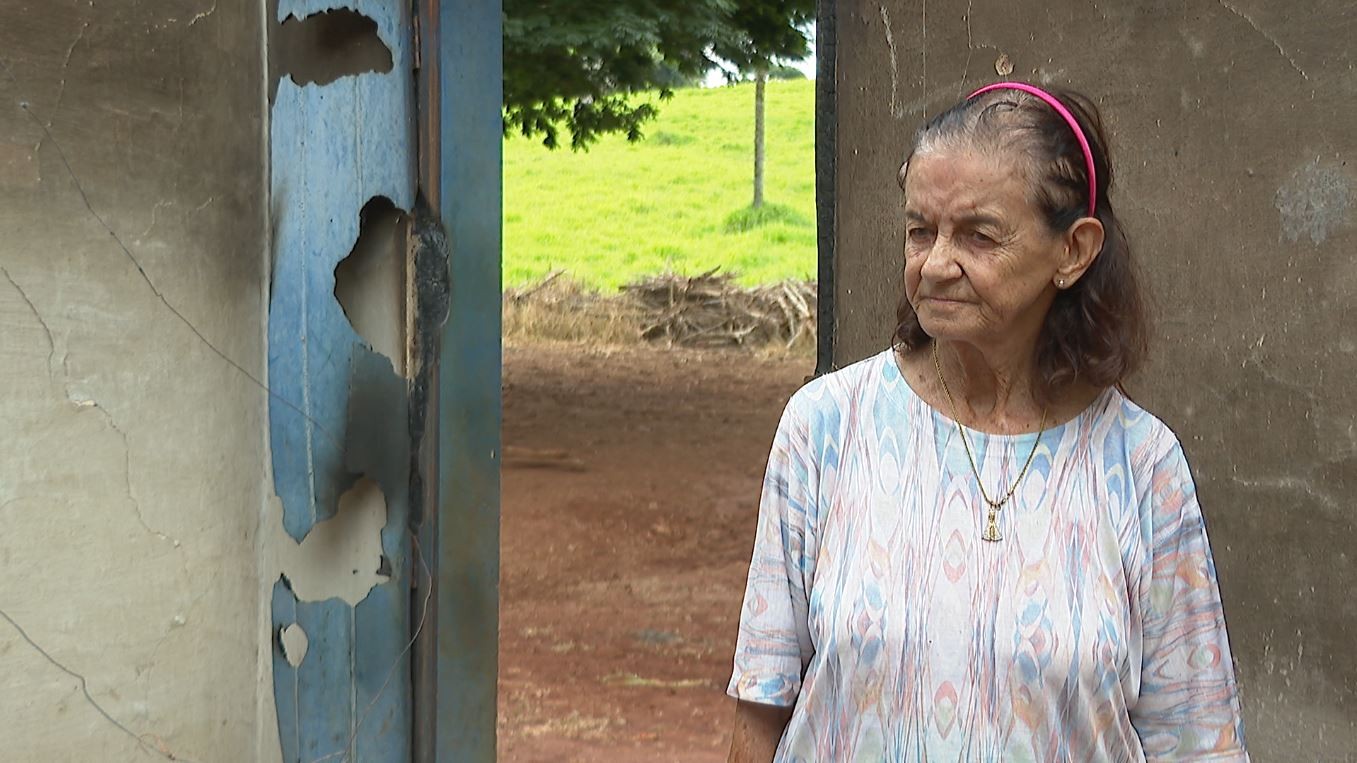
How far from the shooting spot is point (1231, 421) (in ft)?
10.5

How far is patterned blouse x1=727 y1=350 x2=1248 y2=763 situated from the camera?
1800 millimetres

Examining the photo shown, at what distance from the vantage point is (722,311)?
1762 cm

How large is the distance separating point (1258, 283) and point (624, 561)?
17.2ft

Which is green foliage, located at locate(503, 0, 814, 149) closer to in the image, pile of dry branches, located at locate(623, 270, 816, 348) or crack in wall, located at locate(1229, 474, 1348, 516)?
crack in wall, located at locate(1229, 474, 1348, 516)

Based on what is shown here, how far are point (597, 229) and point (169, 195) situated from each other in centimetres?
2741

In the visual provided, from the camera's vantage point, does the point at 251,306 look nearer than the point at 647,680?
Yes

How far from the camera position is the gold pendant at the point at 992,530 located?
1.85 meters

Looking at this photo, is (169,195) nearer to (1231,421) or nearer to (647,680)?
(1231,421)

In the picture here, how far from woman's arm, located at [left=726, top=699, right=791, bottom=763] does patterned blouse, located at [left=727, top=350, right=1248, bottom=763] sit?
0.11 ft

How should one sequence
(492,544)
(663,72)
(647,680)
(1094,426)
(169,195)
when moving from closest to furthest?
(1094,426) < (169,195) < (492,544) < (647,680) < (663,72)

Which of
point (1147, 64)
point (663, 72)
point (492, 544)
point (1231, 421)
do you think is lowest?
point (492, 544)

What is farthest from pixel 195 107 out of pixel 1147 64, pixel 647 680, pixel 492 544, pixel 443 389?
pixel 647 680

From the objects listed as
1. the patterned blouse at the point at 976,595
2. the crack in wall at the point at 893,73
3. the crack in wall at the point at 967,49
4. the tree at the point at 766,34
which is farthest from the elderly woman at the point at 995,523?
the tree at the point at 766,34

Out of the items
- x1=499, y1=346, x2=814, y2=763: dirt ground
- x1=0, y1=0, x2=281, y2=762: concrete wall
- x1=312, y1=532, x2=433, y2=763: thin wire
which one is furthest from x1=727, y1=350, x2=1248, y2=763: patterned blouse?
x1=499, y1=346, x2=814, y2=763: dirt ground
